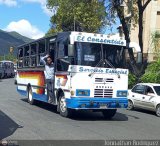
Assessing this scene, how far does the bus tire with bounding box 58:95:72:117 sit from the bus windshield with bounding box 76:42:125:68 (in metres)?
1.70

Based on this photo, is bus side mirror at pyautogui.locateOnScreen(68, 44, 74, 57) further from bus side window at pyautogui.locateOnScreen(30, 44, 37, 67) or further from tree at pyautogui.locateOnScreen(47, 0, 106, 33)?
tree at pyautogui.locateOnScreen(47, 0, 106, 33)

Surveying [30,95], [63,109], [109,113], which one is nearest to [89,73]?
[63,109]

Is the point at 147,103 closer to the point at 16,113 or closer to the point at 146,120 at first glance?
the point at 146,120

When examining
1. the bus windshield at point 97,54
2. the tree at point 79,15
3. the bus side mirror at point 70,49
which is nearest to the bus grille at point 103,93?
the bus windshield at point 97,54

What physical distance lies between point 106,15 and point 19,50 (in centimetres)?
1048

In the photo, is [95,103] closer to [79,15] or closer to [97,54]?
[97,54]

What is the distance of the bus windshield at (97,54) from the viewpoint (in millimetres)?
14531

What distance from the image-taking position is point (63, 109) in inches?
602

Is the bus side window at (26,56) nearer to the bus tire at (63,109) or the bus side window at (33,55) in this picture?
the bus side window at (33,55)

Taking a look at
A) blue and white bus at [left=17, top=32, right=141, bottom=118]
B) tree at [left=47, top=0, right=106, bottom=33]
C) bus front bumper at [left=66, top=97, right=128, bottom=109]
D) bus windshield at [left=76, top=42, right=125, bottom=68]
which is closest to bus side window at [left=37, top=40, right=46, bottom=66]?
blue and white bus at [left=17, top=32, right=141, bottom=118]

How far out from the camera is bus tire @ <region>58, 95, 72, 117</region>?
49.3ft

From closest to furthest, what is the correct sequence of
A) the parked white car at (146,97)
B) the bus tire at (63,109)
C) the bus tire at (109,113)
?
the bus tire at (63,109) → the bus tire at (109,113) → the parked white car at (146,97)

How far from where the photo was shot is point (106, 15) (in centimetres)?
3084

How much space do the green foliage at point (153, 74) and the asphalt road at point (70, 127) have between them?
9601 mm
